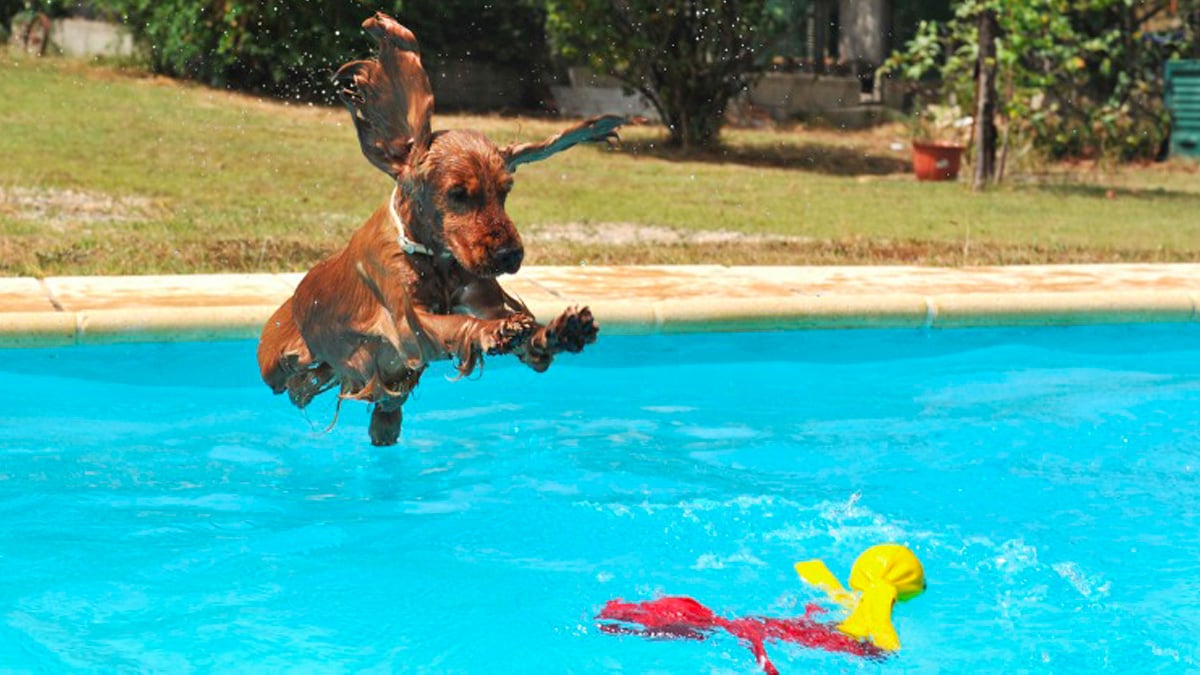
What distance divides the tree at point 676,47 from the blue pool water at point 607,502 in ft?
31.4

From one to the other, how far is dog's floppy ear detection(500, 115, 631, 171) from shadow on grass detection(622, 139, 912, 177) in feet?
41.8

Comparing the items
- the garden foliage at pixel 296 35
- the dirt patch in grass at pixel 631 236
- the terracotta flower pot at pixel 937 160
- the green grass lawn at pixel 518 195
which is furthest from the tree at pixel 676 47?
the dirt patch in grass at pixel 631 236

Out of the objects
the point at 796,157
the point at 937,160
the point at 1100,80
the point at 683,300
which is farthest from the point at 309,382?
the point at 1100,80

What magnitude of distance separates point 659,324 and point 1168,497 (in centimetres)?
244

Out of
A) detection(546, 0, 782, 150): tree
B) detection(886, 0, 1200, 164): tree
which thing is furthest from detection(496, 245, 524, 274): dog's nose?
detection(886, 0, 1200, 164): tree

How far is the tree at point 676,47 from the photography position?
17.2 meters

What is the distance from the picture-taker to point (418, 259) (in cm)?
449

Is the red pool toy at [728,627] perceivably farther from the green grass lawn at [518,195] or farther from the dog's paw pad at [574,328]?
the green grass lawn at [518,195]

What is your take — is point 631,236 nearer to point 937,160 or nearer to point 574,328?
point 937,160

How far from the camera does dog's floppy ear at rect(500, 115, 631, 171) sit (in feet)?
14.6

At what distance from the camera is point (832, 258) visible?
10203mm

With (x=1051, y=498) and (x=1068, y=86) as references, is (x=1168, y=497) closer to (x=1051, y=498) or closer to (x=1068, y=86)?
(x=1051, y=498)

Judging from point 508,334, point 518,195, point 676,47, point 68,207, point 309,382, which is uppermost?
point 508,334

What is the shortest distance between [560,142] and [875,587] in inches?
60.0
